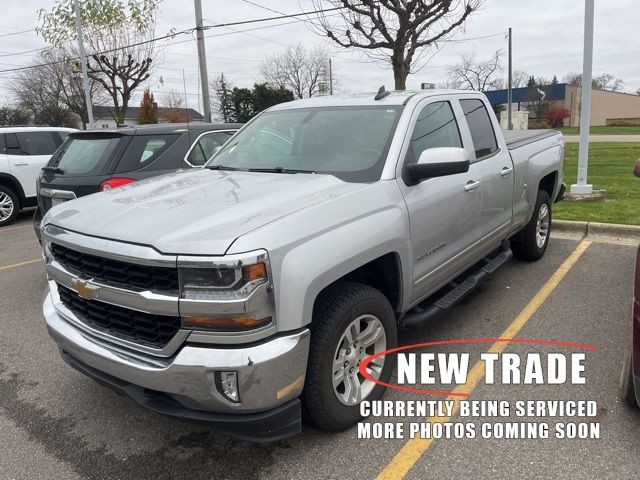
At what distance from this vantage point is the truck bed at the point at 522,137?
5.13m

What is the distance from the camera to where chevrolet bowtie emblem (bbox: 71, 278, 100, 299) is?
2.58 metres

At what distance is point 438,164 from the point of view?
313 centimetres

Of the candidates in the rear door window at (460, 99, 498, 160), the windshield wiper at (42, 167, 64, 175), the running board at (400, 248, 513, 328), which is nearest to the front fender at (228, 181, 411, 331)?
the running board at (400, 248, 513, 328)

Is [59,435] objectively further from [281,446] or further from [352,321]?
[352,321]

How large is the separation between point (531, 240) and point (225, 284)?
429cm

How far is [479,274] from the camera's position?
170 inches

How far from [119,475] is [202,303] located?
45.1 inches

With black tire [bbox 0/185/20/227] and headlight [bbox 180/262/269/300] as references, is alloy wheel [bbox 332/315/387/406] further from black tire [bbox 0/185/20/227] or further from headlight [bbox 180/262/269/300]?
black tire [bbox 0/185/20/227]

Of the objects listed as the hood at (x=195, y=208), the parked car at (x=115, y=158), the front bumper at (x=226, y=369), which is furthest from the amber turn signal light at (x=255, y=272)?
the parked car at (x=115, y=158)

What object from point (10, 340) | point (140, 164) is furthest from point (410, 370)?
point (140, 164)

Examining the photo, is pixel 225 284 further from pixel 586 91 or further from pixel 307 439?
pixel 586 91

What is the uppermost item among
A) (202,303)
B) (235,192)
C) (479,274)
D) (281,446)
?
(235,192)

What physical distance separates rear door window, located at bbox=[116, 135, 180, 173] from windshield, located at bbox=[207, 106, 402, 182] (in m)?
1.85

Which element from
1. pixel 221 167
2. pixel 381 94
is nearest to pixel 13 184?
pixel 221 167
